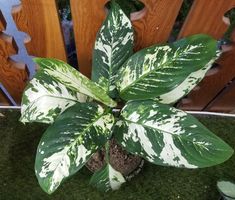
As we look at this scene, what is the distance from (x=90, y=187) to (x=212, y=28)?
686 millimetres

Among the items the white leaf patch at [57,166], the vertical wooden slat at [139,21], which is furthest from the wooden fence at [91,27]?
the white leaf patch at [57,166]

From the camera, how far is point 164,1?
2.92 ft

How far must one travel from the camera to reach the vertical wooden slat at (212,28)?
91 cm

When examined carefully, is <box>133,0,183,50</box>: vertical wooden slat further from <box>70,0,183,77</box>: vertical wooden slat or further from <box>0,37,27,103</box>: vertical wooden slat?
<box>0,37,27,103</box>: vertical wooden slat

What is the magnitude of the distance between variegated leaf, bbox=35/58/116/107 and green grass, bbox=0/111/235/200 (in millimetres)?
543

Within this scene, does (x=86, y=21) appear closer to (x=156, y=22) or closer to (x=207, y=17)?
(x=156, y=22)

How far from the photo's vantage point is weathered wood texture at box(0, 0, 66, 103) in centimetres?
91

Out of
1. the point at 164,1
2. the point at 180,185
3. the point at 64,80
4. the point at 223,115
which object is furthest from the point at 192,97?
the point at 64,80

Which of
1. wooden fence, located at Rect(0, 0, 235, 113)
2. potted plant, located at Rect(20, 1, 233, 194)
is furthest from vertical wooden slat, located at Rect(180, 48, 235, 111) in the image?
potted plant, located at Rect(20, 1, 233, 194)

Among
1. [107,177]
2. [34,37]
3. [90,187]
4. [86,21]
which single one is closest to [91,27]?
[86,21]

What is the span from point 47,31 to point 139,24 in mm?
244

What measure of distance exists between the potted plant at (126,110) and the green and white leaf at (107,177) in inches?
6.3

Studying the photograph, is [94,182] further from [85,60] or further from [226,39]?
[226,39]

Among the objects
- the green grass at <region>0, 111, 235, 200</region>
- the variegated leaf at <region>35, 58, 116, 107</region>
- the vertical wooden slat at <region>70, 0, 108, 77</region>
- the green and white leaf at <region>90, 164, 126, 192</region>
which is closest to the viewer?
the variegated leaf at <region>35, 58, 116, 107</region>
